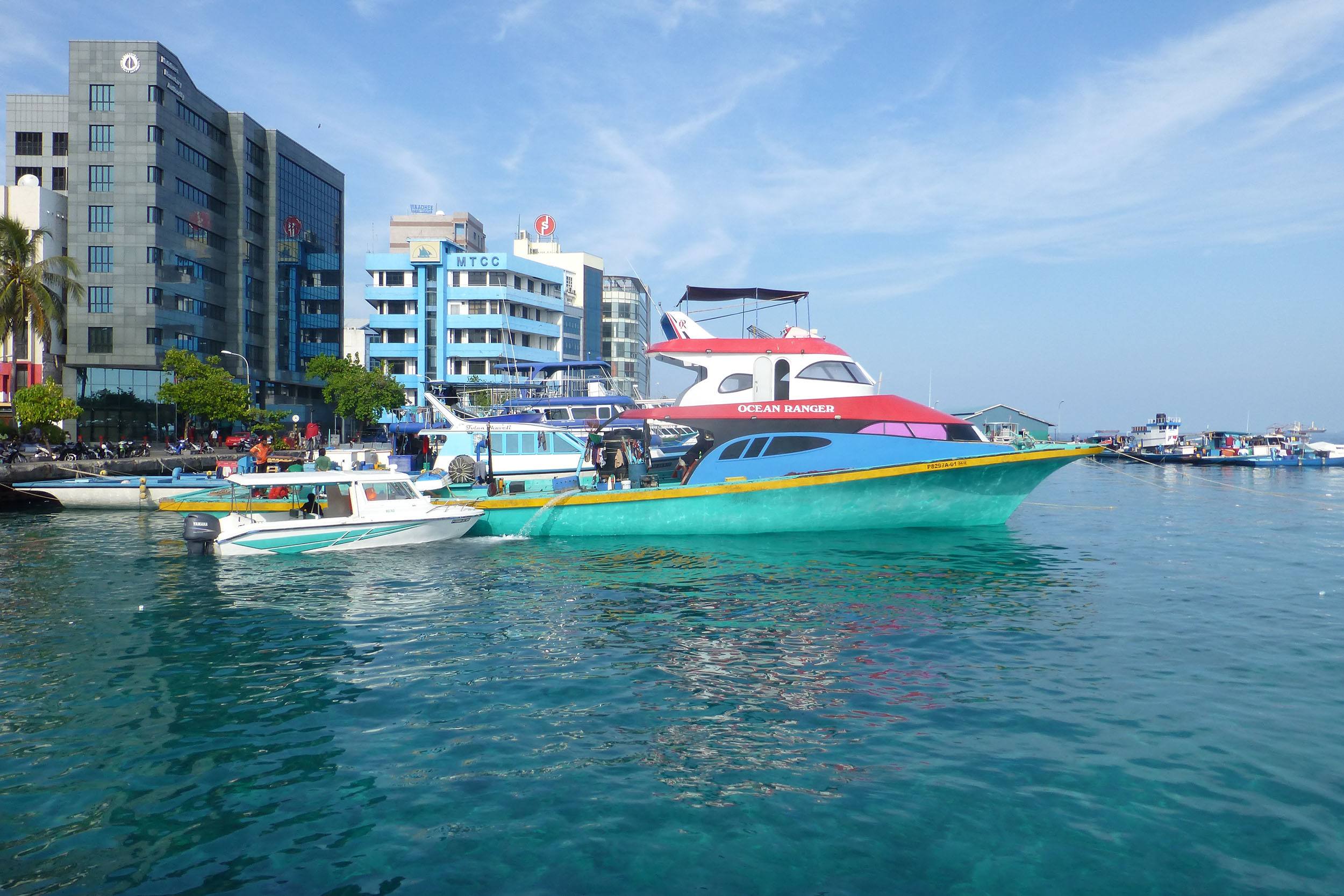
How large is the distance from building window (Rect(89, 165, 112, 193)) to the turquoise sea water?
6162 cm

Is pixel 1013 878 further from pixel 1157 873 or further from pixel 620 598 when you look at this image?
pixel 620 598

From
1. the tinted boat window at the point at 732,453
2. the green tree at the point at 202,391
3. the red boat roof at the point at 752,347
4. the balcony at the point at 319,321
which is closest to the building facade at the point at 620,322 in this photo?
the balcony at the point at 319,321

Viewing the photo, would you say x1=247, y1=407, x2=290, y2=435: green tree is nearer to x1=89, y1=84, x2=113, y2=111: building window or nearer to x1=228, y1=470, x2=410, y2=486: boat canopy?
x1=89, y1=84, x2=113, y2=111: building window

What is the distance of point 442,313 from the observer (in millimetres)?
82500

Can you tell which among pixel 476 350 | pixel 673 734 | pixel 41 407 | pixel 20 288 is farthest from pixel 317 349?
pixel 673 734

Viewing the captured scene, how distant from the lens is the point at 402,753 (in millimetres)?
8047

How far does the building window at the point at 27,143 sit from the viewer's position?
6938cm

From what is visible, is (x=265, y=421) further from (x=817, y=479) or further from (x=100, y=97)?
(x=817, y=479)

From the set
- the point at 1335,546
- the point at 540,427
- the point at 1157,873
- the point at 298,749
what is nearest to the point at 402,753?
the point at 298,749

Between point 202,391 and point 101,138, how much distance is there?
85.0 ft

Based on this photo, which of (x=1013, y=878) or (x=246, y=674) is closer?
(x=1013, y=878)

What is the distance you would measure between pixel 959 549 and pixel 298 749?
51.5 ft

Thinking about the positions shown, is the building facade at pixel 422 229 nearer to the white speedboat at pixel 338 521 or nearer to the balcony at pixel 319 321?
the balcony at pixel 319 321

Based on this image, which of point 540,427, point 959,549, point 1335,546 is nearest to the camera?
point 959,549
